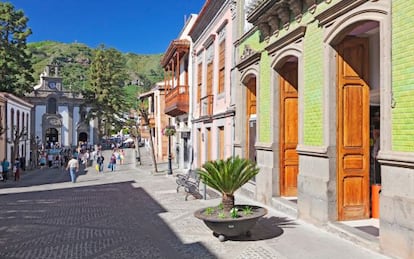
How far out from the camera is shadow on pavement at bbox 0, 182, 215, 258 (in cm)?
Result: 713

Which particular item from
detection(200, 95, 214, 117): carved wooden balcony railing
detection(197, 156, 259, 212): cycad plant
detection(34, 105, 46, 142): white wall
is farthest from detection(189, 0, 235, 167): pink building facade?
detection(34, 105, 46, 142): white wall

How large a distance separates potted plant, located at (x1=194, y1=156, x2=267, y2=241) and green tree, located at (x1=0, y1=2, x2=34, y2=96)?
3829cm

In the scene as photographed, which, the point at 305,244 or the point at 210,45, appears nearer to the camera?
the point at 305,244

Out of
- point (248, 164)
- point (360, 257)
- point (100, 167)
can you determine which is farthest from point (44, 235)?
point (100, 167)

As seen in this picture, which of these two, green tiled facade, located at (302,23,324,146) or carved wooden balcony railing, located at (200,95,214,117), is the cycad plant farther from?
carved wooden balcony railing, located at (200,95,214,117)

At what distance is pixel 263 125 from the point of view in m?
11.5

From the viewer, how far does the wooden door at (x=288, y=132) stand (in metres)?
10.7

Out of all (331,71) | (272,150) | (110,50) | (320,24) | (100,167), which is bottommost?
(100,167)

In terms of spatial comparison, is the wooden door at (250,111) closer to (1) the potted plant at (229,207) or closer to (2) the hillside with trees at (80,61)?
(1) the potted plant at (229,207)

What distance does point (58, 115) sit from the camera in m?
62.7

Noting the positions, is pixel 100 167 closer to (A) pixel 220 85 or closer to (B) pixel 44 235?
(A) pixel 220 85

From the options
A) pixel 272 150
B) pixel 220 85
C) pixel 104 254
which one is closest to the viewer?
pixel 104 254

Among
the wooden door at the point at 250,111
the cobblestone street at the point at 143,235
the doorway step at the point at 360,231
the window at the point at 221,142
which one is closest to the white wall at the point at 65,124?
the window at the point at 221,142

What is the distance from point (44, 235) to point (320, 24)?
268 inches
